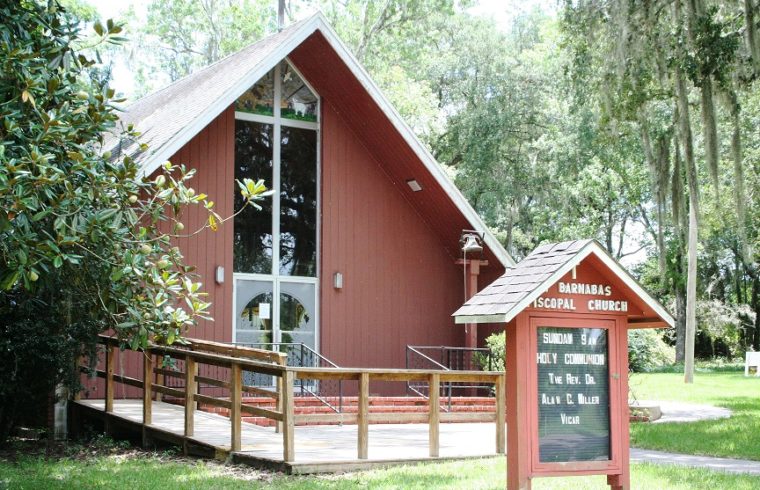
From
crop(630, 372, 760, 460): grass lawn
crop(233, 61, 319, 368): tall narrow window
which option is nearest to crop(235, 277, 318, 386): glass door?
crop(233, 61, 319, 368): tall narrow window

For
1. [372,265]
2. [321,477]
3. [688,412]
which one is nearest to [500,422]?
[321,477]

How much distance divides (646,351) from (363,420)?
74.8ft

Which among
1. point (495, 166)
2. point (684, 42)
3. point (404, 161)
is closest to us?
point (684, 42)

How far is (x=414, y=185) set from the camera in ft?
55.6

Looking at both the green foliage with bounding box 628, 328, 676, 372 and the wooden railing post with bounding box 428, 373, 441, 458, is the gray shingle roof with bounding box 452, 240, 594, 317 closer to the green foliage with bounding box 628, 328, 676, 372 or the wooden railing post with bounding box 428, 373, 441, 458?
the wooden railing post with bounding box 428, 373, 441, 458

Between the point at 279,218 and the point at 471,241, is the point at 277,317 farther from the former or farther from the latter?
the point at 471,241

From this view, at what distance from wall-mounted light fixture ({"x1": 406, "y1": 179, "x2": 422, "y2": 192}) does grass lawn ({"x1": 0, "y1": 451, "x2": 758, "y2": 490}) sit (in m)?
7.57

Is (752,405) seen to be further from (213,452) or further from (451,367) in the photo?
(213,452)

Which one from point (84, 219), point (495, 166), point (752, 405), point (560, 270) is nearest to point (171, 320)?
point (84, 219)

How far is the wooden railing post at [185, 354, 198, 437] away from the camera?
1065cm

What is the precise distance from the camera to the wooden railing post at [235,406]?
983cm

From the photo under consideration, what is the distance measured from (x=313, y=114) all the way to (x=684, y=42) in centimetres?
637

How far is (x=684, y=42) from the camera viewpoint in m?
14.0

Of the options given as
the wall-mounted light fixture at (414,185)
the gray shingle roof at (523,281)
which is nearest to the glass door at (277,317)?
the wall-mounted light fixture at (414,185)
